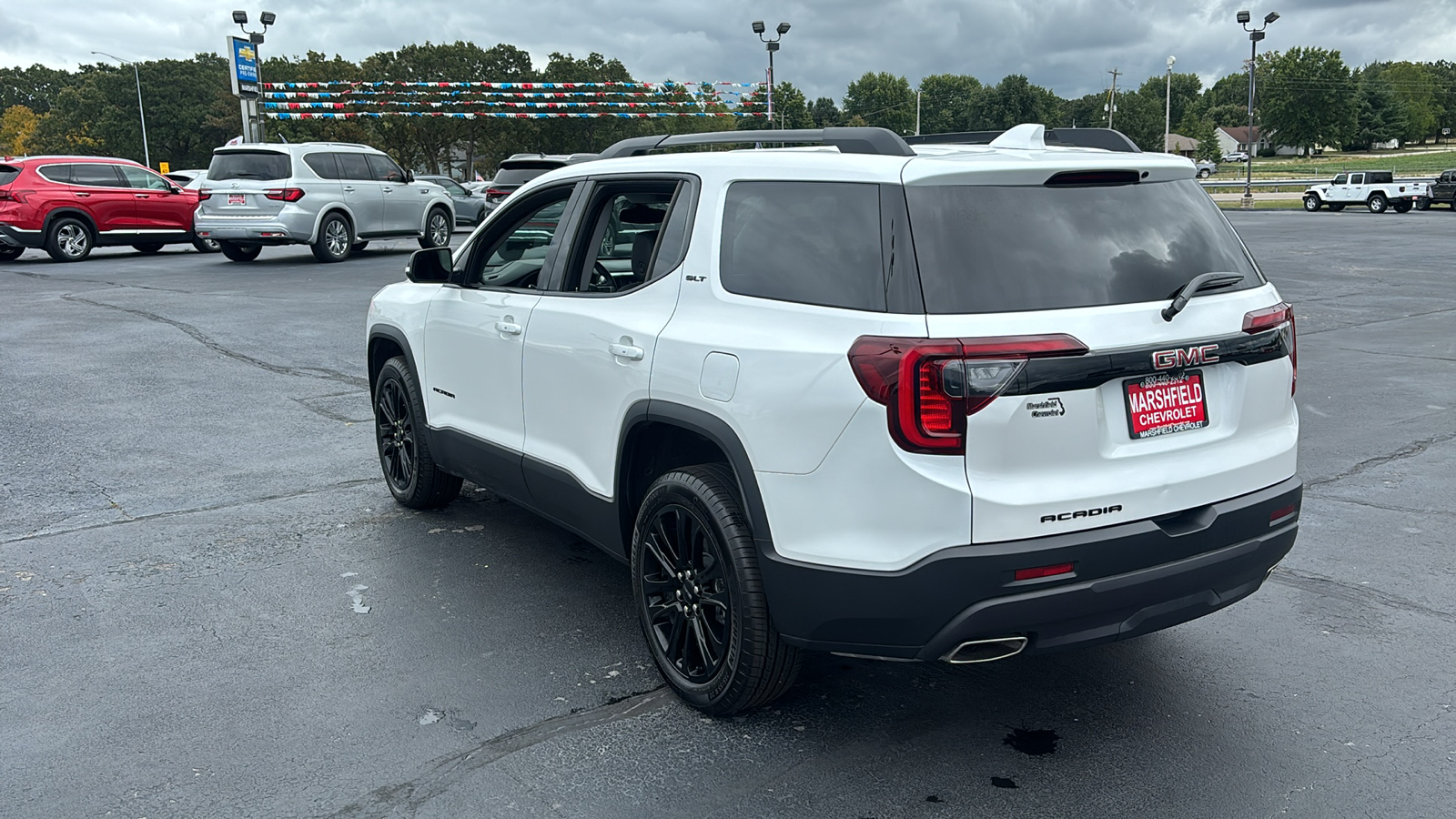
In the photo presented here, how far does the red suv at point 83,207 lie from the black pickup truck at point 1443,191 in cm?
4100

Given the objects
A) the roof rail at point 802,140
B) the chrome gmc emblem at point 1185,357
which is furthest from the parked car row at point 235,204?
the chrome gmc emblem at point 1185,357

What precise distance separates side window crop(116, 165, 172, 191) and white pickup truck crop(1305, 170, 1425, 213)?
38.3 metres

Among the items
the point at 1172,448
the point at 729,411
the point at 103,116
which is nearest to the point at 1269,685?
the point at 1172,448

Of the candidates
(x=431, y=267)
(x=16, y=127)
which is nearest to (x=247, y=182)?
(x=431, y=267)

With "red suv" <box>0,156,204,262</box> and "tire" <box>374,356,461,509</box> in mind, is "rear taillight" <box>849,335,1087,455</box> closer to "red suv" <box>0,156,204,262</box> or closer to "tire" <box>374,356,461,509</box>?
"tire" <box>374,356,461,509</box>

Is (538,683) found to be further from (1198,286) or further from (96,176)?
(96,176)

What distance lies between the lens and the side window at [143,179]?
70.0 ft

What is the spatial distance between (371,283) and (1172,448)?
14.8 m

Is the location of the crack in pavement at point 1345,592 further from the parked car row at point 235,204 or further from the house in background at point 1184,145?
the house in background at point 1184,145

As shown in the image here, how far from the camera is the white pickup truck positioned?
136 feet

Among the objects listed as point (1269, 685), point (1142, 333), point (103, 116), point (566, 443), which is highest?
point (103, 116)

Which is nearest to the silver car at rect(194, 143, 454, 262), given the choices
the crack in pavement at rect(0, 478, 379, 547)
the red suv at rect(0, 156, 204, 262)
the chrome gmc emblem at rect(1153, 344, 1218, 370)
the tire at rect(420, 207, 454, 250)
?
the tire at rect(420, 207, 454, 250)

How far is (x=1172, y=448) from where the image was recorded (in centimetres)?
328

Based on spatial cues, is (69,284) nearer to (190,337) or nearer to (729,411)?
(190,337)
